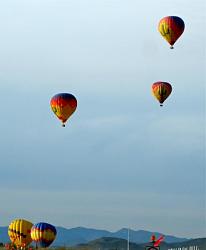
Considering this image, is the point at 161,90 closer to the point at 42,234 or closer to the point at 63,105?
the point at 63,105

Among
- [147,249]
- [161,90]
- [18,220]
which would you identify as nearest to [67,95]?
[161,90]

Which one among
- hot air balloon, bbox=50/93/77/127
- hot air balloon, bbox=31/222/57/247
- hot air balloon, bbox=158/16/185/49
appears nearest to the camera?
hot air balloon, bbox=50/93/77/127

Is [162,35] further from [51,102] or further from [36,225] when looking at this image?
[36,225]

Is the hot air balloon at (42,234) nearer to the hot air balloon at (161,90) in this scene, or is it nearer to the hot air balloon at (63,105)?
the hot air balloon at (63,105)

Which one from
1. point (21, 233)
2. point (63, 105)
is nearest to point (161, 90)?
point (63, 105)

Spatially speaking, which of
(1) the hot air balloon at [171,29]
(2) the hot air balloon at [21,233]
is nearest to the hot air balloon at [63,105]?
(1) the hot air balloon at [171,29]

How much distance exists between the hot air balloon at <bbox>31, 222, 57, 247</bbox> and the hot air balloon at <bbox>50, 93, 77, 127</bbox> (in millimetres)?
12473

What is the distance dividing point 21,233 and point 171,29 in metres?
30.6

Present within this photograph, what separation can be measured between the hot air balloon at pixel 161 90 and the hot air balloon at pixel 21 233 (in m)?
21.9

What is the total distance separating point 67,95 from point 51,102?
2125 mm

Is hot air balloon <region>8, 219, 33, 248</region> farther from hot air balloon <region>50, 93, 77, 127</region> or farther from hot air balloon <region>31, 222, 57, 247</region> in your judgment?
hot air balloon <region>50, 93, 77, 127</region>

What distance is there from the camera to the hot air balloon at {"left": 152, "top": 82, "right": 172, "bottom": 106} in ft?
312

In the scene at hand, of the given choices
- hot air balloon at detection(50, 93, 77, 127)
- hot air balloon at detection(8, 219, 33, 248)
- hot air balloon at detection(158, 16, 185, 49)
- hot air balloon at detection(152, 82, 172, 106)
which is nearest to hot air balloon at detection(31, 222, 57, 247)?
hot air balloon at detection(8, 219, 33, 248)

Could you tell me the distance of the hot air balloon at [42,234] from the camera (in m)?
89.9
